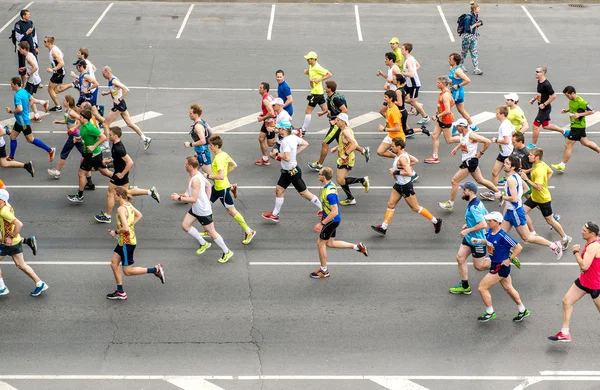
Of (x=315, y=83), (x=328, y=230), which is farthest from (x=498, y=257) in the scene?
(x=315, y=83)

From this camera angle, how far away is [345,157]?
1633cm

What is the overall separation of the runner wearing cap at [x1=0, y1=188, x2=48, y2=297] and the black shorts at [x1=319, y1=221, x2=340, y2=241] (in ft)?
15.0

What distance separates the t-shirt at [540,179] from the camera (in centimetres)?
1484

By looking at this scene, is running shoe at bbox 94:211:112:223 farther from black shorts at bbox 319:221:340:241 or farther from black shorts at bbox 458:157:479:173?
black shorts at bbox 458:157:479:173

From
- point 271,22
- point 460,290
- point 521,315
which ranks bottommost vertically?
point 271,22

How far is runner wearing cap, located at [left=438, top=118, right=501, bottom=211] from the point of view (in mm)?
15914

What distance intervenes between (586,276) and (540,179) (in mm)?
3239

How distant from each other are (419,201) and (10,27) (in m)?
18.0

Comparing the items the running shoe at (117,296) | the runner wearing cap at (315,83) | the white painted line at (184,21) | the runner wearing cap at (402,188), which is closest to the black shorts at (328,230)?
the runner wearing cap at (402,188)

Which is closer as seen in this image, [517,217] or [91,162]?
[517,217]

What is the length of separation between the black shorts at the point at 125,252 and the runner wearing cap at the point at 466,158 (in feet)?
21.2

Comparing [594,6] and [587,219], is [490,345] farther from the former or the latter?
[594,6]

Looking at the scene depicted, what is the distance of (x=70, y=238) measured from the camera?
15297 millimetres

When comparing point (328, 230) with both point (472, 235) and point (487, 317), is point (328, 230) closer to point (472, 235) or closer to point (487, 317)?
point (472, 235)
